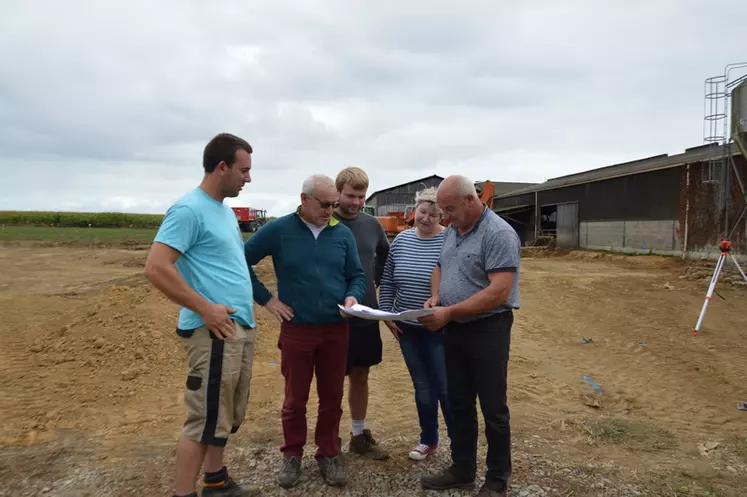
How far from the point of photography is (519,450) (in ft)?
13.1

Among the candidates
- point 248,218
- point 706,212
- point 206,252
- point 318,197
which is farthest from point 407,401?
point 248,218

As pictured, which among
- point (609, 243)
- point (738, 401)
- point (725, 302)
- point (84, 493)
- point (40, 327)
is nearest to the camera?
point (84, 493)

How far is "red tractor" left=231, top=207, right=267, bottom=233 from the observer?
1828 inches

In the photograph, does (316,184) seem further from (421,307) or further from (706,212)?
(706,212)

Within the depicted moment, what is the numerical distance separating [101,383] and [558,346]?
6.67m

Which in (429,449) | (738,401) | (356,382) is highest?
(356,382)

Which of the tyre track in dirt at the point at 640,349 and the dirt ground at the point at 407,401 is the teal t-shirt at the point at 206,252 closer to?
the dirt ground at the point at 407,401

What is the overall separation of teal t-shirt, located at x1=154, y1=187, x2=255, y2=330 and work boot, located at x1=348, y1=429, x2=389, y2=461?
1445 mm

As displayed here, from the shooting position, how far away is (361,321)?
377cm

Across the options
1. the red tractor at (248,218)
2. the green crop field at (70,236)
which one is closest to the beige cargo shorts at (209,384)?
the green crop field at (70,236)

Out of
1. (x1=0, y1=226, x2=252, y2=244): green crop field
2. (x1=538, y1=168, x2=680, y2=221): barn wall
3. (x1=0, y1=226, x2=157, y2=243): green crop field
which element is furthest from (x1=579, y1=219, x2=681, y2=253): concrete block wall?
(x1=0, y1=226, x2=157, y2=243): green crop field

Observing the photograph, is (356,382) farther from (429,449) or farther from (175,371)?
(175,371)

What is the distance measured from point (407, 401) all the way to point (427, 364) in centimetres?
190

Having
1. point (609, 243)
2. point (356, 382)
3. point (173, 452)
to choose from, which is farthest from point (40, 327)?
point (609, 243)
